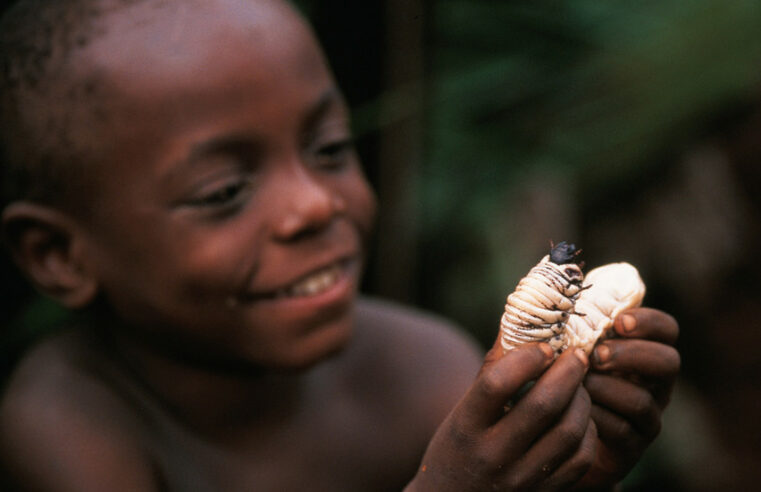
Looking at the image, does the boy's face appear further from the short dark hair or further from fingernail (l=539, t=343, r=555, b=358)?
fingernail (l=539, t=343, r=555, b=358)

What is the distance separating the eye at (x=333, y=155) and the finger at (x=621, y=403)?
1.69ft

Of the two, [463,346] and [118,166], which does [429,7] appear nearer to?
[463,346]

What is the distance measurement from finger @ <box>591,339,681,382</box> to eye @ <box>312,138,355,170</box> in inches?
19.9

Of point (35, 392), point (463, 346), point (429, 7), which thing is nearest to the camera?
point (35, 392)

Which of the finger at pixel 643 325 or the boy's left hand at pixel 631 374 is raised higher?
the finger at pixel 643 325

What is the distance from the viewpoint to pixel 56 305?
1968 millimetres

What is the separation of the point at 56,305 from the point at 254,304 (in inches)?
39.9

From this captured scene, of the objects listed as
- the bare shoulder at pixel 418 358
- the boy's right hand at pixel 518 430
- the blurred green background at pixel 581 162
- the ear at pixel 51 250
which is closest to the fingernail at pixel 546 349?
the boy's right hand at pixel 518 430

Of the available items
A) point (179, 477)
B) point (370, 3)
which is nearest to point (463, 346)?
point (179, 477)

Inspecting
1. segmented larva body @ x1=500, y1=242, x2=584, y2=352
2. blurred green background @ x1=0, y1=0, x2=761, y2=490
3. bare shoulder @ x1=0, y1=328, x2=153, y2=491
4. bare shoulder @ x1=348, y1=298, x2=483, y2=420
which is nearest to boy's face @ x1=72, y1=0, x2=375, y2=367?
bare shoulder @ x1=0, y1=328, x2=153, y2=491

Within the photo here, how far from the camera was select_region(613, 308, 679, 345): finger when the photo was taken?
95cm

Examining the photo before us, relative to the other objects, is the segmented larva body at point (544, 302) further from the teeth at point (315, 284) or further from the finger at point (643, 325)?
the teeth at point (315, 284)

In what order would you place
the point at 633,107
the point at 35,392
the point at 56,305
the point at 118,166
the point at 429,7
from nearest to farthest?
the point at 118,166, the point at 35,392, the point at 56,305, the point at 633,107, the point at 429,7

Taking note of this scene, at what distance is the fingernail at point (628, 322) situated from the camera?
0.94 m
